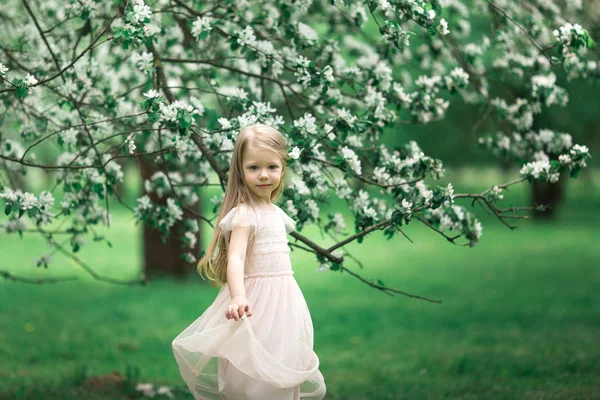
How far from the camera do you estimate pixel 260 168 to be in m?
3.46

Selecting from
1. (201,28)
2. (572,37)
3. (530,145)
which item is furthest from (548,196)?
(201,28)

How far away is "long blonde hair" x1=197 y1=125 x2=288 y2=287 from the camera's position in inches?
136

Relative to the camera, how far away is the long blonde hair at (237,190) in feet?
11.4

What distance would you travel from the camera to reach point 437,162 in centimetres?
411

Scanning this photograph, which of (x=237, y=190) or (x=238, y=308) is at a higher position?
(x=237, y=190)

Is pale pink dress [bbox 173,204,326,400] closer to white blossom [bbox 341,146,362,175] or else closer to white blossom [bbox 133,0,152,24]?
white blossom [bbox 341,146,362,175]

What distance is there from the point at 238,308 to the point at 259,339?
252 millimetres

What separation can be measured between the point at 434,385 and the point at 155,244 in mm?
6479

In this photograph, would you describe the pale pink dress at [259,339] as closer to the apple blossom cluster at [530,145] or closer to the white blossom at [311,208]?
the white blossom at [311,208]

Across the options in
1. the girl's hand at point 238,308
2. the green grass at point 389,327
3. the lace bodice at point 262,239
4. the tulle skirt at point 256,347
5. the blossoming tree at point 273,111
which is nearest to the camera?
the girl's hand at point 238,308

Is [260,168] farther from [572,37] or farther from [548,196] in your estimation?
[548,196]

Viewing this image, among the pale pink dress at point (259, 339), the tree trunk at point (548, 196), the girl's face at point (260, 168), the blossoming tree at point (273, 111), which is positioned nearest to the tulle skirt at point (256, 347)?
the pale pink dress at point (259, 339)

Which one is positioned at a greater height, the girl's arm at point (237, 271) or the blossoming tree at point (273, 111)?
the blossoming tree at point (273, 111)

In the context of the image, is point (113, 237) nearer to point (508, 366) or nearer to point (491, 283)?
point (491, 283)
